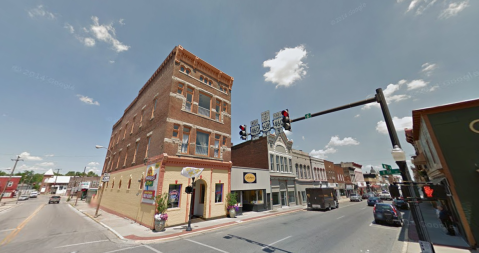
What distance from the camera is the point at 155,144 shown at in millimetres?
16484

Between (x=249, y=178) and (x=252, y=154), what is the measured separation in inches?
283

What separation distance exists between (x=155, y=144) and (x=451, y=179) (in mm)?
19308

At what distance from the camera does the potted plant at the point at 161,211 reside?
12633mm

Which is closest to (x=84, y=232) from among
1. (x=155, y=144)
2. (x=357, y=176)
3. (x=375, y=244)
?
(x=155, y=144)

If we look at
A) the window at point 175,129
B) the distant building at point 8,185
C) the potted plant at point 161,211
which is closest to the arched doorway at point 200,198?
the potted plant at point 161,211

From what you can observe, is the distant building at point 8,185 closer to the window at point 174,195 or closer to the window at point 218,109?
the window at point 174,195

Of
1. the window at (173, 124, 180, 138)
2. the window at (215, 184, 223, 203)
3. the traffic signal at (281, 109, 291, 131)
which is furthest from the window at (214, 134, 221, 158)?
the traffic signal at (281, 109, 291, 131)

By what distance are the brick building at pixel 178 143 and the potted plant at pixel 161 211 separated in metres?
0.45

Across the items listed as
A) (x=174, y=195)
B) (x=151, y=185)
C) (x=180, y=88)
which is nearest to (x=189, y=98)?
(x=180, y=88)

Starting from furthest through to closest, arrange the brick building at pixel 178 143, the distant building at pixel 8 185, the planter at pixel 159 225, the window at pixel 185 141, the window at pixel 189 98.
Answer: the distant building at pixel 8 185 → the window at pixel 189 98 → the window at pixel 185 141 → the brick building at pixel 178 143 → the planter at pixel 159 225

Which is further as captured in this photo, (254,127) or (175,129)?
(254,127)

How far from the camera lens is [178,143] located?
15773 mm

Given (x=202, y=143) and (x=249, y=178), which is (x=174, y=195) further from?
(x=249, y=178)

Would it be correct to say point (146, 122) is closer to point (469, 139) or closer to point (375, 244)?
point (375, 244)
